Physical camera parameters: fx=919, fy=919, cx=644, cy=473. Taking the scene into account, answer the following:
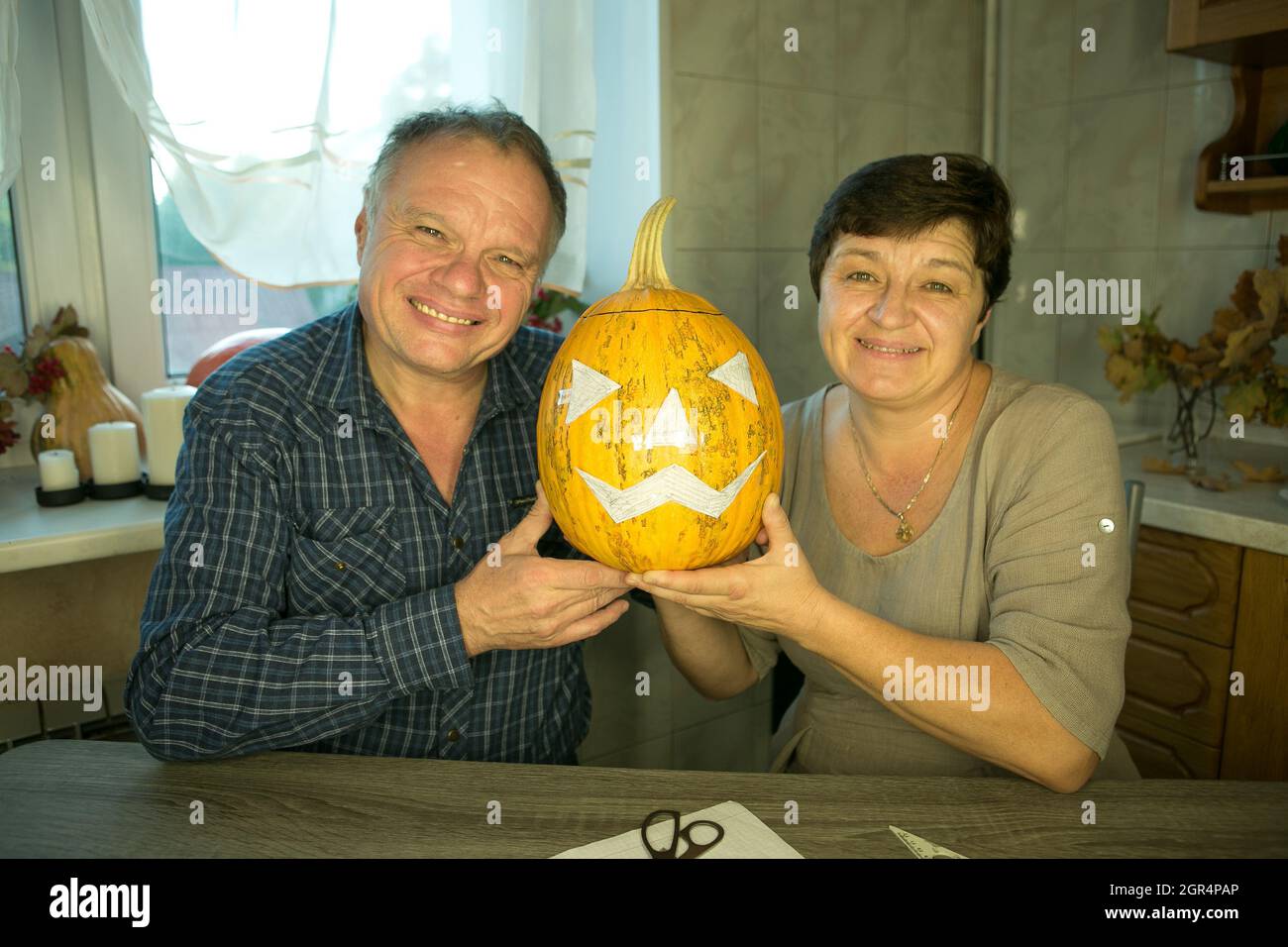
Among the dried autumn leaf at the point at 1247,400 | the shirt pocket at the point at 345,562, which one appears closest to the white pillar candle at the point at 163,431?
the shirt pocket at the point at 345,562

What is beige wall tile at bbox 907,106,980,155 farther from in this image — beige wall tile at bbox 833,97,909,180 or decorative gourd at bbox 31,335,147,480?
decorative gourd at bbox 31,335,147,480

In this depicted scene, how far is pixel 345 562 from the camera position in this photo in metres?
1.45

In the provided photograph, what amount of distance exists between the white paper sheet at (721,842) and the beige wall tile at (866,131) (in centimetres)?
226

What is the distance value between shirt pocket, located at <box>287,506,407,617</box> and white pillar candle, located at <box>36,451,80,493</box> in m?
0.85

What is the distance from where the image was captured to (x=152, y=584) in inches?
52.2

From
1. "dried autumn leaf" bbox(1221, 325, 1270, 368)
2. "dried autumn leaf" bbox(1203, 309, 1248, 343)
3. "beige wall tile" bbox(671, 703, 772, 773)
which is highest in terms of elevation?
"dried autumn leaf" bbox(1203, 309, 1248, 343)

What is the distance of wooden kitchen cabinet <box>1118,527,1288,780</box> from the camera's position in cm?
215

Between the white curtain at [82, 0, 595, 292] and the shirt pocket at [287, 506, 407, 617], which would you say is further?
the white curtain at [82, 0, 595, 292]

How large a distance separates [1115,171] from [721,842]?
284cm

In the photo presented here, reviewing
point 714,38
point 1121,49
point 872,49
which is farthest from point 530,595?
point 1121,49

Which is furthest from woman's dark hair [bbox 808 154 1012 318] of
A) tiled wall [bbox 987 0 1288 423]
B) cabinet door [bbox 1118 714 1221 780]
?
cabinet door [bbox 1118 714 1221 780]

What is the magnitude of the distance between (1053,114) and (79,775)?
3331mm

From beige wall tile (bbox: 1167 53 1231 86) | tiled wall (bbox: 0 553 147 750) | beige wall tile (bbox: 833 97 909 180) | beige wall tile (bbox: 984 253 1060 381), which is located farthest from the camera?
beige wall tile (bbox: 984 253 1060 381)

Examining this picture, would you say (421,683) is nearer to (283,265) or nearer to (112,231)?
(283,265)
